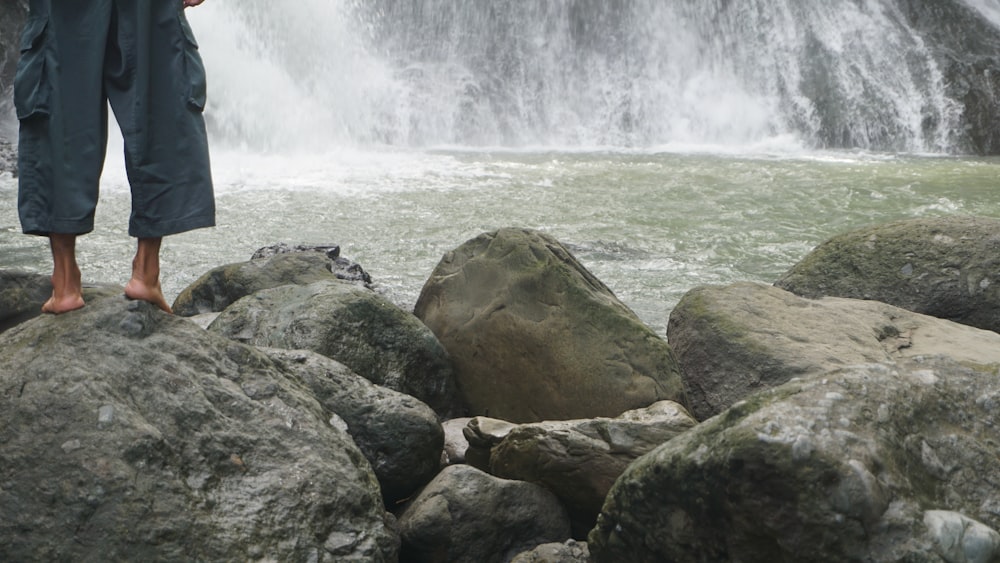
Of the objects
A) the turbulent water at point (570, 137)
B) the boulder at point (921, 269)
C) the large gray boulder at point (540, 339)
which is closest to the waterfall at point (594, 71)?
the turbulent water at point (570, 137)

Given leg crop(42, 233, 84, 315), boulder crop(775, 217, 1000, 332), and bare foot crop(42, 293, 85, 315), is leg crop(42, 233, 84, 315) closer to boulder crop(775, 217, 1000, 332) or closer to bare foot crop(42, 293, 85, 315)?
bare foot crop(42, 293, 85, 315)

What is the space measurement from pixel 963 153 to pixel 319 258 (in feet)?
49.1

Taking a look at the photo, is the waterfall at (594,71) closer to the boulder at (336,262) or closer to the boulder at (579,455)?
the boulder at (336,262)

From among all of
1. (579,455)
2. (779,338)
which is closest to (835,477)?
(579,455)

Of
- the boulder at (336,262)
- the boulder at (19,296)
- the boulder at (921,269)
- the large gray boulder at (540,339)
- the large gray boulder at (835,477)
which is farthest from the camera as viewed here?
the boulder at (336,262)

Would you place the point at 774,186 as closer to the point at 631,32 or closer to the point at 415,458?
the point at 631,32

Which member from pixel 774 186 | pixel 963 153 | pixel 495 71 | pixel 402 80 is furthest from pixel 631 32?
pixel 774 186

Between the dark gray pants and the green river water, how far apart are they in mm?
4421

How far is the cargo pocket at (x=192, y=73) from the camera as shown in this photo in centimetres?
373

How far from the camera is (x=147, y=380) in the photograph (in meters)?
3.43

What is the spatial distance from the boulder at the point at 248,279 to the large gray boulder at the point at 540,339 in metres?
1.13

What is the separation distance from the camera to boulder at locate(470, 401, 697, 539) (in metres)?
4.25

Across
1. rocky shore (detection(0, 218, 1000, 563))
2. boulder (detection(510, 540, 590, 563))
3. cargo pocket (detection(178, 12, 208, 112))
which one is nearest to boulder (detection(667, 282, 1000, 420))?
rocky shore (detection(0, 218, 1000, 563))

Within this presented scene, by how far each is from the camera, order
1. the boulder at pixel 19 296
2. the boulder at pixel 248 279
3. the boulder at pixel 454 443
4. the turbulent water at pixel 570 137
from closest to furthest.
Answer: the boulder at pixel 454 443 < the boulder at pixel 19 296 < the boulder at pixel 248 279 < the turbulent water at pixel 570 137
